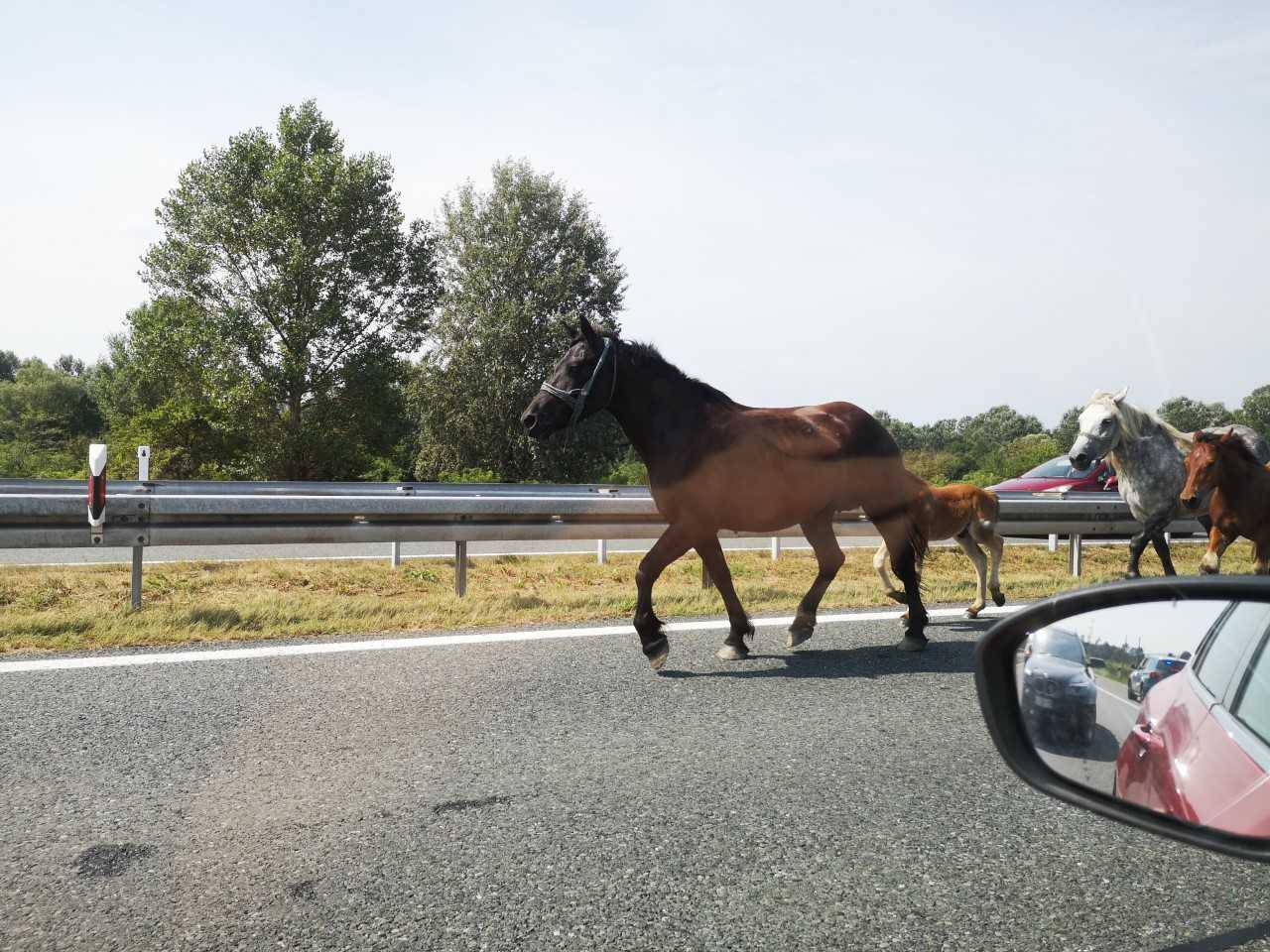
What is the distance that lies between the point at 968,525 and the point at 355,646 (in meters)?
4.63

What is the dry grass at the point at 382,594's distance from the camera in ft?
19.2

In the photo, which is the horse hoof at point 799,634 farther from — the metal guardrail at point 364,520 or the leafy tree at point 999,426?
the leafy tree at point 999,426

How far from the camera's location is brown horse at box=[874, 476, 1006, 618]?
7.10 meters

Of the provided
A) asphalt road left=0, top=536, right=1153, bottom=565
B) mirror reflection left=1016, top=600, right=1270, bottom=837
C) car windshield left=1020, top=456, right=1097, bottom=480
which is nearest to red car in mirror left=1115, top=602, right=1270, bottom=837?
mirror reflection left=1016, top=600, right=1270, bottom=837

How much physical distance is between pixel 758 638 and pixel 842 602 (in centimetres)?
159

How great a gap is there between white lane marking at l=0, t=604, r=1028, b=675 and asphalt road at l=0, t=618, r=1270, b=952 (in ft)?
0.76

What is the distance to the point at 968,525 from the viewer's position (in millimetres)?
7383

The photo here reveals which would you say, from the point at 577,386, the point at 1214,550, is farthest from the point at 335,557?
the point at 1214,550

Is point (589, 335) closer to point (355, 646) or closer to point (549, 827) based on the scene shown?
point (355, 646)

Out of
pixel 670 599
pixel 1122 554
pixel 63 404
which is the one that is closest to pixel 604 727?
pixel 670 599

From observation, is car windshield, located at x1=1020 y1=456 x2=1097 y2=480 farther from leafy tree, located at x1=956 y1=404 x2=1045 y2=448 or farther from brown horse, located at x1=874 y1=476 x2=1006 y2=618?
leafy tree, located at x1=956 y1=404 x2=1045 y2=448

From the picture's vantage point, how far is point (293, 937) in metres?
2.20

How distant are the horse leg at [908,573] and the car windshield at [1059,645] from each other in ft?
13.2

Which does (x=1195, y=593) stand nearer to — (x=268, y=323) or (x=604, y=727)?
(x=604, y=727)
